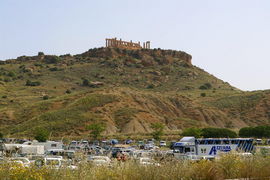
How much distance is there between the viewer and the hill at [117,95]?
77.6 metres

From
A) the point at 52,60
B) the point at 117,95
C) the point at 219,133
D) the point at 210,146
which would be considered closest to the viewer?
the point at 210,146

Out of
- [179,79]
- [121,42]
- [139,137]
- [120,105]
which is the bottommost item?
[139,137]

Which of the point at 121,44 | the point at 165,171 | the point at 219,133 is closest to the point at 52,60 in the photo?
the point at 121,44

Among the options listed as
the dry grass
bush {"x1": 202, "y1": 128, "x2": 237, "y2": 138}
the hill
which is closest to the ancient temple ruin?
the hill

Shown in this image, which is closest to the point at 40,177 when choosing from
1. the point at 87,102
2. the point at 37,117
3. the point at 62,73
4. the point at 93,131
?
the point at 93,131

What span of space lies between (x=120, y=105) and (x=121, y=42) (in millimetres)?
78430

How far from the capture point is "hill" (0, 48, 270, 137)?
7762cm

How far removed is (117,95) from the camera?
88500 millimetres

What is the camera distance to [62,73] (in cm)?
12231

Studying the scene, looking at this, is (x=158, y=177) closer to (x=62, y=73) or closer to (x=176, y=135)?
(x=176, y=135)

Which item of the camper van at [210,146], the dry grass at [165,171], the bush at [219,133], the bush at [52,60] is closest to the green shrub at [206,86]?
the bush at [52,60]

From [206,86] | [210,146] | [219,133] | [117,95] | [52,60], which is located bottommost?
[210,146]

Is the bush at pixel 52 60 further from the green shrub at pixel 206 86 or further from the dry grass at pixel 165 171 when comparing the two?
the dry grass at pixel 165 171

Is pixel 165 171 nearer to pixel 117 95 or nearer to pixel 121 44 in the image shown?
pixel 117 95
